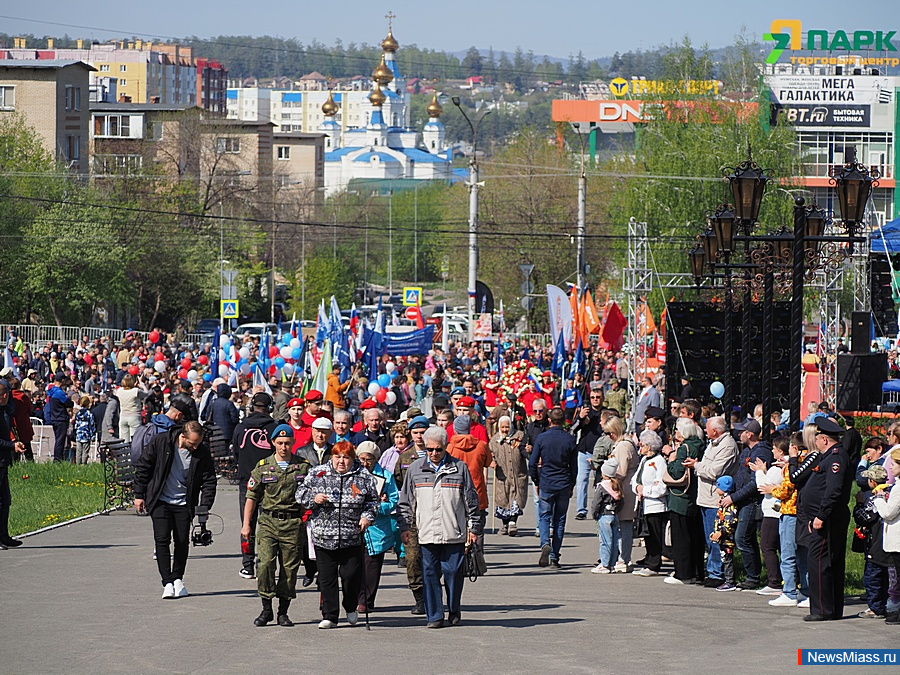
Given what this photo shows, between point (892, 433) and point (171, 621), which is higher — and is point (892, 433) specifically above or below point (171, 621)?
above

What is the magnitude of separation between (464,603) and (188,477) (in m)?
2.44

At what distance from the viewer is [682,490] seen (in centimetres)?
1373

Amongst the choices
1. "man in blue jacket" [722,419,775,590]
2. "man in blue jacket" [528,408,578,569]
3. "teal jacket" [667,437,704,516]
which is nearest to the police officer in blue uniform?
"man in blue jacket" [722,419,775,590]

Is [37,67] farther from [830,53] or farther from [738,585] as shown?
[738,585]

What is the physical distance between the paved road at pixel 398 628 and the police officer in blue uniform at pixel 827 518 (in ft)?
0.78

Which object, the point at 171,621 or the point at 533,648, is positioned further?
the point at 171,621

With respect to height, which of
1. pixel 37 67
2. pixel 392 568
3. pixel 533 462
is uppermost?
pixel 37 67

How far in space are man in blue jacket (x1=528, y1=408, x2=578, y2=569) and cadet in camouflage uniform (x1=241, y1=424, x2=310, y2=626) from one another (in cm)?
400

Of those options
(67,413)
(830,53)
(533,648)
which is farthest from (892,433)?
(830,53)

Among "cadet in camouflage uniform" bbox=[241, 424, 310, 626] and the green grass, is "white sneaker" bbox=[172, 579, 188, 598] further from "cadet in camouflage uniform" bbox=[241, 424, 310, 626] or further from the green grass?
the green grass

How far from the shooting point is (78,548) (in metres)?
15.1

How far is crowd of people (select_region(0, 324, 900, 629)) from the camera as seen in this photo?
11.1 meters

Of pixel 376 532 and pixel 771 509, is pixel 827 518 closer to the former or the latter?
pixel 771 509

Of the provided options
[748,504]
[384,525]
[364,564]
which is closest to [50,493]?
[384,525]
